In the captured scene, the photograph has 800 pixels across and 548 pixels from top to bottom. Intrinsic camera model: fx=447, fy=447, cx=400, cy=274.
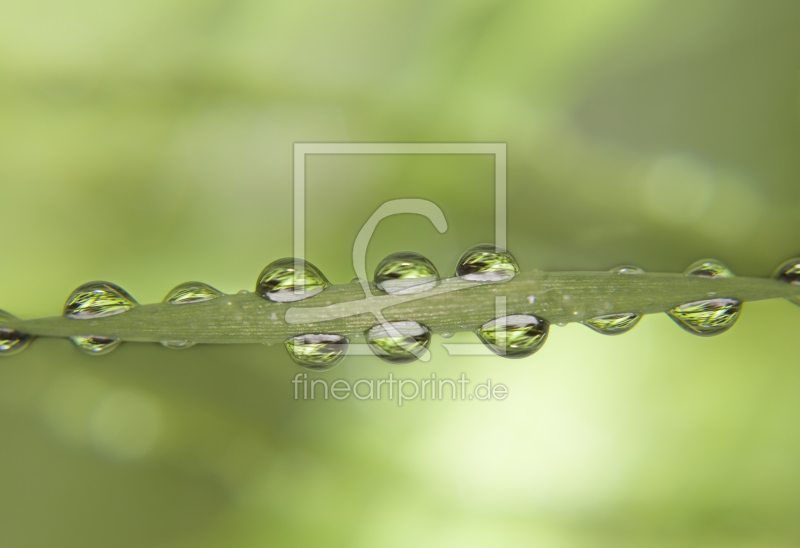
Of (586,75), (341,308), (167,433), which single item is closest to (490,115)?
(586,75)

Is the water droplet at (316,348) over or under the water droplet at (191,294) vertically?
under

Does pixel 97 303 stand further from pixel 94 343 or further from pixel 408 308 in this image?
pixel 408 308

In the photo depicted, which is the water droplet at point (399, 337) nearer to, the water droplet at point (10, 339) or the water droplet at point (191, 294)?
the water droplet at point (191, 294)

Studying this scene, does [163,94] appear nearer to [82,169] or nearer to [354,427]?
[82,169]

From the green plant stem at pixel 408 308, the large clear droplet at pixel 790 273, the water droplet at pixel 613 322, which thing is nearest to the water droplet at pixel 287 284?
the green plant stem at pixel 408 308

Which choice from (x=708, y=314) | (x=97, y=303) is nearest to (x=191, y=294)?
(x=97, y=303)

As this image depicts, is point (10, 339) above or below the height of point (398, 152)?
below
